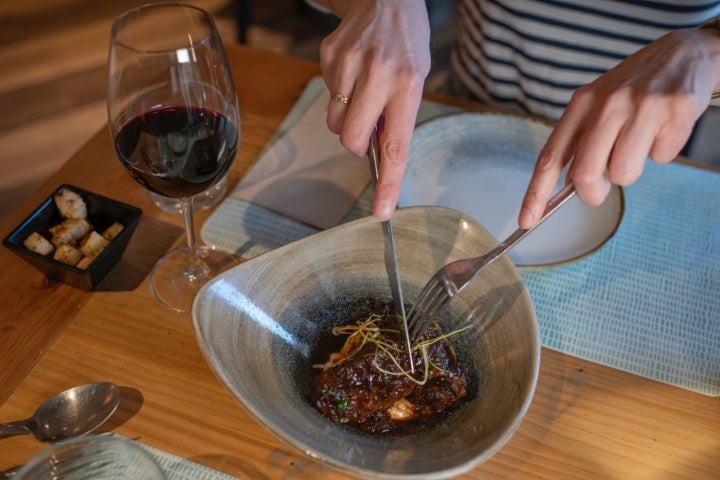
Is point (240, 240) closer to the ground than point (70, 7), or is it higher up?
higher up

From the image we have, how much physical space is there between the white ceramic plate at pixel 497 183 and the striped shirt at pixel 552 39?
8.6 inches

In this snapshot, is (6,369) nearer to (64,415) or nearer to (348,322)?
(64,415)

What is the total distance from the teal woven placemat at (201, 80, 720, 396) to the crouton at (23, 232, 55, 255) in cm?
23

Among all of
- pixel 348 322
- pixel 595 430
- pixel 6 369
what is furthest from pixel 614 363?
pixel 6 369

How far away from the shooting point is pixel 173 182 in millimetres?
864

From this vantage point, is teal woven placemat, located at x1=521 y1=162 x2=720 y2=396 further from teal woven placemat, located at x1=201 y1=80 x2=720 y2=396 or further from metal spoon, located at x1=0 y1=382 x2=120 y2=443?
metal spoon, located at x1=0 y1=382 x2=120 y2=443

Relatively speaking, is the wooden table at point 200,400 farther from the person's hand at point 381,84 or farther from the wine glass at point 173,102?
the person's hand at point 381,84

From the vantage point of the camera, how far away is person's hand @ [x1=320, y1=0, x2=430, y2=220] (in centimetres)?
89

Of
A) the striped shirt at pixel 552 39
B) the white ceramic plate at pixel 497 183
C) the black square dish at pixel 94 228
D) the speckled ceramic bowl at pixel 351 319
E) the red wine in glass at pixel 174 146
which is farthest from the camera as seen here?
the striped shirt at pixel 552 39

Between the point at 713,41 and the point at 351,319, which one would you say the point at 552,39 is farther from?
the point at 351,319

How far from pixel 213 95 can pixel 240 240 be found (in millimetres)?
285

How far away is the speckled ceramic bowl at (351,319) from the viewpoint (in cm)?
74

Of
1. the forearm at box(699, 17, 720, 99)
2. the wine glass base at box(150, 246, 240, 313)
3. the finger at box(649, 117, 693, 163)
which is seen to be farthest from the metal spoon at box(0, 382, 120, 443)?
the forearm at box(699, 17, 720, 99)

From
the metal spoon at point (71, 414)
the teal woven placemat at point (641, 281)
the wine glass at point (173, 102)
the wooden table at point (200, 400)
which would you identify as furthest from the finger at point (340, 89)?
the metal spoon at point (71, 414)
